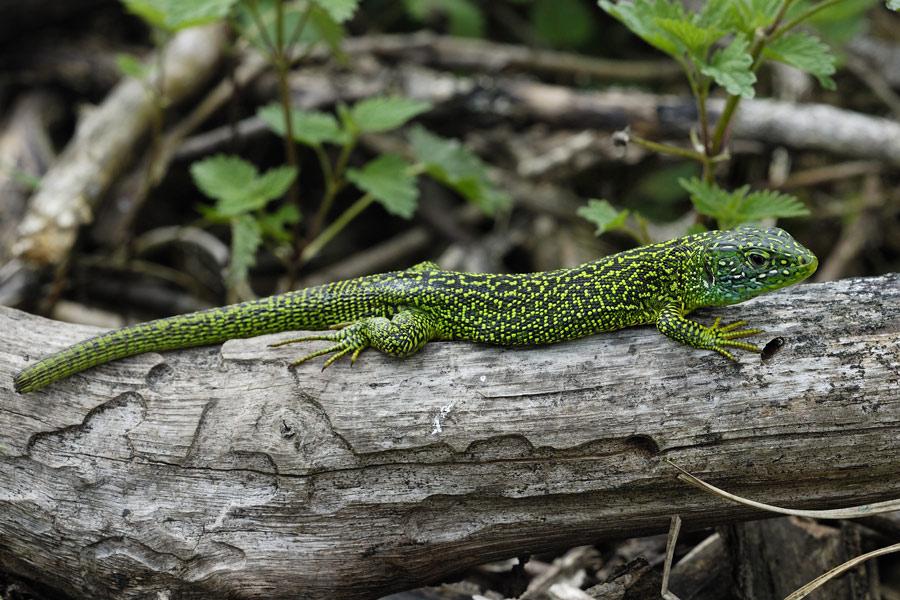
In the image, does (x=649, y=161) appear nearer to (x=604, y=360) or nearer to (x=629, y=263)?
(x=629, y=263)

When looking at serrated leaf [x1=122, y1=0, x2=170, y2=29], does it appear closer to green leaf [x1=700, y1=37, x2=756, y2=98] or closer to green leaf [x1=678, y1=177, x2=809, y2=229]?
green leaf [x1=700, y1=37, x2=756, y2=98]

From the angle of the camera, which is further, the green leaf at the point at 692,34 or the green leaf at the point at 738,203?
the green leaf at the point at 738,203

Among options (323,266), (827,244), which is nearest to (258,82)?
(323,266)

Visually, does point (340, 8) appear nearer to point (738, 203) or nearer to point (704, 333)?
point (738, 203)

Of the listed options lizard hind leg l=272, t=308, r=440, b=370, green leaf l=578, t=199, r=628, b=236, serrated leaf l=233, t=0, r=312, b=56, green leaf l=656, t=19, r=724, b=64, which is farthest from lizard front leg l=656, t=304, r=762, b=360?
serrated leaf l=233, t=0, r=312, b=56

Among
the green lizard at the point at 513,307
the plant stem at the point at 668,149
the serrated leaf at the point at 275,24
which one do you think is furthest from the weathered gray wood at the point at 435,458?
the serrated leaf at the point at 275,24

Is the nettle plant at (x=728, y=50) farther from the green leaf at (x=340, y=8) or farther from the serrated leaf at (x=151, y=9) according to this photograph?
the serrated leaf at (x=151, y=9)
